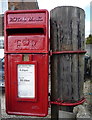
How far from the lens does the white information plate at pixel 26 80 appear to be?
211 centimetres

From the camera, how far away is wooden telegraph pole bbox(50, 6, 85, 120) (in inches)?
78.8

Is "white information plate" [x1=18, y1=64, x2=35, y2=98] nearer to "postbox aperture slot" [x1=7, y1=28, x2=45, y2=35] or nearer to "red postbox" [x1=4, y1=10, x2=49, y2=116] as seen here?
"red postbox" [x1=4, y1=10, x2=49, y2=116]

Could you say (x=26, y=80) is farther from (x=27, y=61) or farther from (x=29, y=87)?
(x=27, y=61)

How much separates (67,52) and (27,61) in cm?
62

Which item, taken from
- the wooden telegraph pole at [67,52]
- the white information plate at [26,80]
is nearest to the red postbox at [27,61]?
the white information plate at [26,80]

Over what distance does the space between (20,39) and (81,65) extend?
1027 millimetres

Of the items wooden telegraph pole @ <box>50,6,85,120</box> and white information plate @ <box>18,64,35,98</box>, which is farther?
white information plate @ <box>18,64,35,98</box>

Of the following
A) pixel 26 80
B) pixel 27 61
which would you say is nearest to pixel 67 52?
pixel 27 61

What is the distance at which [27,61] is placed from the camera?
6.87 ft

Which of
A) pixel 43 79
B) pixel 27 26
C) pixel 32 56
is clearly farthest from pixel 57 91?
pixel 27 26

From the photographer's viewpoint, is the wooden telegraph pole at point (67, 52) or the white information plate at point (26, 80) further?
the white information plate at point (26, 80)

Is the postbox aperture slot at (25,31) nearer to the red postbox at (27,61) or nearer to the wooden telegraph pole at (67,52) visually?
the red postbox at (27,61)

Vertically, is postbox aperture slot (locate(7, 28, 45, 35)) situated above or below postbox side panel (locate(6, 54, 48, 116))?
above

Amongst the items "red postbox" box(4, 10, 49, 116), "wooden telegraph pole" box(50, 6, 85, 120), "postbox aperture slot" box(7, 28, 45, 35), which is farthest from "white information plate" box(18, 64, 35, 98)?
"postbox aperture slot" box(7, 28, 45, 35)
